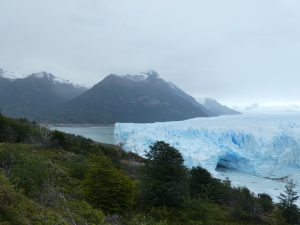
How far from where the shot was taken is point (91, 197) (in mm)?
10750

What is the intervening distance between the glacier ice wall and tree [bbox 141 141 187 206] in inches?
537

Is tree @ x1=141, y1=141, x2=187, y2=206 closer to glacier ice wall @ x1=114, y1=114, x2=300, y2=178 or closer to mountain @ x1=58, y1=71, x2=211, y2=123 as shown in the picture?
glacier ice wall @ x1=114, y1=114, x2=300, y2=178

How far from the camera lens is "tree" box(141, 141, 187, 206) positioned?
1248 centimetres

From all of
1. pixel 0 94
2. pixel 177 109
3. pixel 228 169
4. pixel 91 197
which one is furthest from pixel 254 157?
pixel 0 94

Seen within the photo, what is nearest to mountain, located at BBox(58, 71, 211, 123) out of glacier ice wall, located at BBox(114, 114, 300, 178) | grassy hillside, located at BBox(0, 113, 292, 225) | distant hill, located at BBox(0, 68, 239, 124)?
distant hill, located at BBox(0, 68, 239, 124)

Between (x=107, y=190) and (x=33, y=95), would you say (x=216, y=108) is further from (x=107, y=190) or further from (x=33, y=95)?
(x=107, y=190)

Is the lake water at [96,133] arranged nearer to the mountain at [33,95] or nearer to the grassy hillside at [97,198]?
the mountain at [33,95]

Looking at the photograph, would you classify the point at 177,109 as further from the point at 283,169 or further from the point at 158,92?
the point at 283,169

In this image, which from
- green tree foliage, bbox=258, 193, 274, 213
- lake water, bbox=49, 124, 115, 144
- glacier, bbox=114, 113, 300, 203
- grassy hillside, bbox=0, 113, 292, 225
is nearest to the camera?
grassy hillside, bbox=0, 113, 292, 225

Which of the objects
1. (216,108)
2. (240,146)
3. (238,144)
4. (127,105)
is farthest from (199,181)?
(216,108)

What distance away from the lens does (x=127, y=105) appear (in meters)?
126

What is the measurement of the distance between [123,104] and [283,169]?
332ft

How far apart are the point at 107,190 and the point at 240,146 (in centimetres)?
2140

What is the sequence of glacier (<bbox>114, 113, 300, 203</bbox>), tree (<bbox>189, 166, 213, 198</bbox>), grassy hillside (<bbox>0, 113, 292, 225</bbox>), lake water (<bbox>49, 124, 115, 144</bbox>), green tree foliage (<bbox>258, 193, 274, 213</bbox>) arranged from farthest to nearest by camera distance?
lake water (<bbox>49, 124, 115, 144</bbox>), glacier (<bbox>114, 113, 300, 203</bbox>), green tree foliage (<bbox>258, 193, 274, 213</bbox>), tree (<bbox>189, 166, 213, 198</bbox>), grassy hillside (<bbox>0, 113, 292, 225</bbox>)
